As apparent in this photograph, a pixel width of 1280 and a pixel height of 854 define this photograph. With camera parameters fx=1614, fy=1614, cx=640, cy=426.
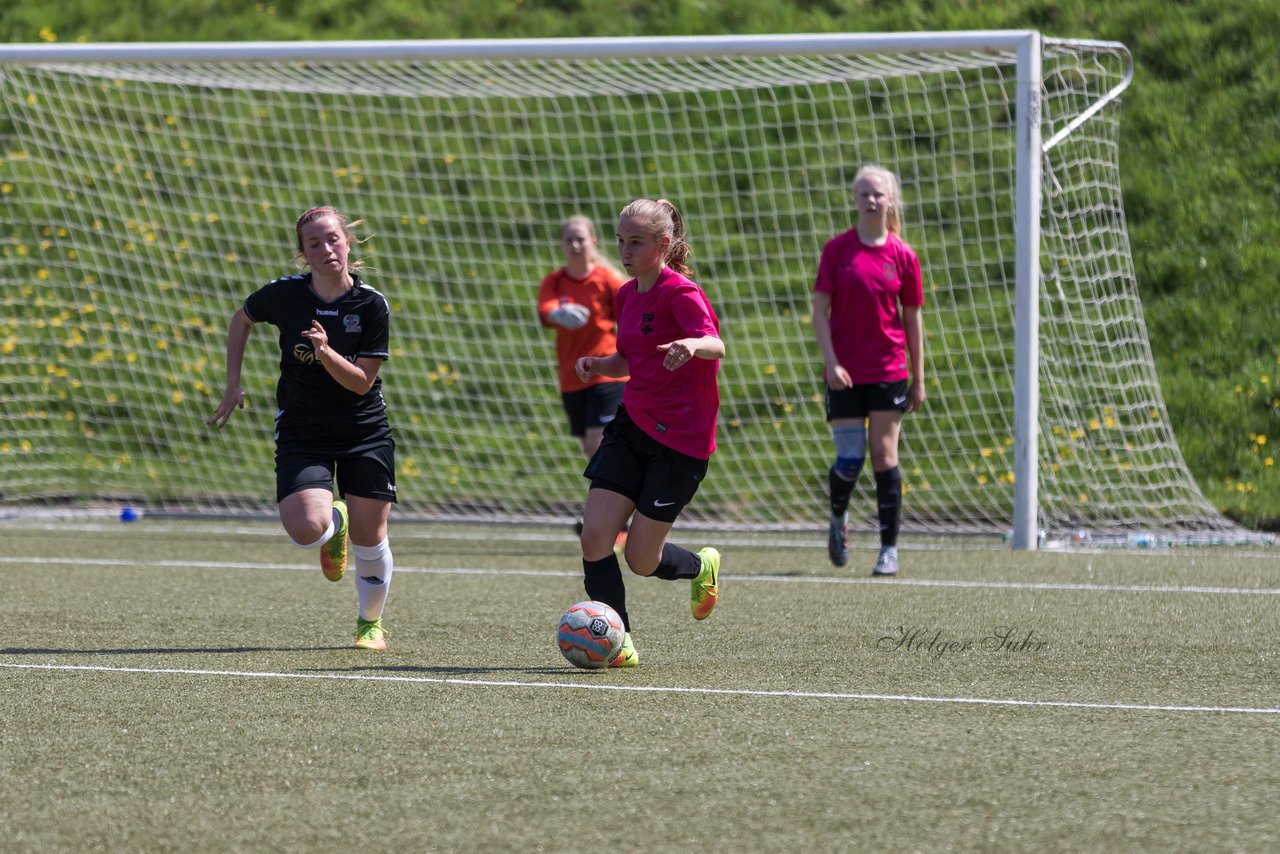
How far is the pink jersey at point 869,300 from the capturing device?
752 centimetres

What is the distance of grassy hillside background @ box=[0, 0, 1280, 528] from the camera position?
10312 millimetres

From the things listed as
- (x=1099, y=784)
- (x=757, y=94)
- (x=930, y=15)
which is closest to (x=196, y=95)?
(x=757, y=94)

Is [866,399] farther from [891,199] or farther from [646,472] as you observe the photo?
[646,472]

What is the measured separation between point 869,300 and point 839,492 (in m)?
0.92

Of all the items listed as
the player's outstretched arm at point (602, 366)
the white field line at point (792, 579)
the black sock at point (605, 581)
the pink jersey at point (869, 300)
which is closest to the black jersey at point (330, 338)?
the player's outstretched arm at point (602, 366)

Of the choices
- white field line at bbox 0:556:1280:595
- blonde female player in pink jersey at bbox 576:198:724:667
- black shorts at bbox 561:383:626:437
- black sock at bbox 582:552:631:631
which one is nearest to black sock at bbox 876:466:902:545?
white field line at bbox 0:556:1280:595

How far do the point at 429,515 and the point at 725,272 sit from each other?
9.86 ft

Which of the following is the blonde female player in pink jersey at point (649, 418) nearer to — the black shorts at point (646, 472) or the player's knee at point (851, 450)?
the black shorts at point (646, 472)

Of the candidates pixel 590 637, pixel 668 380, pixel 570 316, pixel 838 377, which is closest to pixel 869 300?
pixel 838 377

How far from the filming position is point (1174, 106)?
40.1 feet

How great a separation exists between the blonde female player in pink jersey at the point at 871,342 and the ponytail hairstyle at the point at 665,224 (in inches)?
87.3

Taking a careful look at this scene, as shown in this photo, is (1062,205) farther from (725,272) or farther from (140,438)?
(140,438)

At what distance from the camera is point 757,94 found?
37.9ft

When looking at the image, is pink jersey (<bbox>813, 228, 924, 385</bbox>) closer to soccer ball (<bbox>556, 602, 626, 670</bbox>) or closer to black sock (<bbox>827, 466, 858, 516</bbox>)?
black sock (<bbox>827, 466, 858, 516</bbox>)
